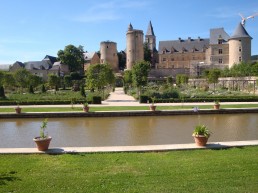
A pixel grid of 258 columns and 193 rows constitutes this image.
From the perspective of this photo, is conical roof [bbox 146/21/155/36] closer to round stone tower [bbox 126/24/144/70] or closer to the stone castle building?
the stone castle building

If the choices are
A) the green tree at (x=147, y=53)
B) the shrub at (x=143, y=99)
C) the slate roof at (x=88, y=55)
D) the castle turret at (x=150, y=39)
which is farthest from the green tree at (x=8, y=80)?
the castle turret at (x=150, y=39)

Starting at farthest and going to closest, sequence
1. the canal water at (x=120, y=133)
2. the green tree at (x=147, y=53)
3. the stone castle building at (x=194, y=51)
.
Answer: the green tree at (x=147, y=53)
the stone castle building at (x=194, y=51)
the canal water at (x=120, y=133)

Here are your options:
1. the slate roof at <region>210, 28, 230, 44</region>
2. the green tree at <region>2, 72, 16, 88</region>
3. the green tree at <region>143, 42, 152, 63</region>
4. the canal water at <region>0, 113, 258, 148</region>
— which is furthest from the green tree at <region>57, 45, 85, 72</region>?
the canal water at <region>0, 113, 258, 148</region>

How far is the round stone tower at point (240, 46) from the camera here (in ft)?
182

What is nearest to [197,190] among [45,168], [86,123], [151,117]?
[45,168]

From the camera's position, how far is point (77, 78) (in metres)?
62.2

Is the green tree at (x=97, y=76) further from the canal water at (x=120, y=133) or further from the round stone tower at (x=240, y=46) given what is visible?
the round stone tower at (x=240, y=46)

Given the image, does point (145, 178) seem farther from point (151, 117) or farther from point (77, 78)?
point (77, 78)

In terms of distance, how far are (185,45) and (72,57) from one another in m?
28.2

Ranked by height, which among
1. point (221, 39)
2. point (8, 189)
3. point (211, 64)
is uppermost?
point (221, 39)

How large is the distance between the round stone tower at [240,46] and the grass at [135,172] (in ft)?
174

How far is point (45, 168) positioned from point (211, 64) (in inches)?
2369

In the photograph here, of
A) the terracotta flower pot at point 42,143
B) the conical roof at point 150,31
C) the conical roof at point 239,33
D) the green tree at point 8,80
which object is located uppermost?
the conical roof at point 150,31

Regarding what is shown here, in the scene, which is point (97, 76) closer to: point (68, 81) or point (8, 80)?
point (8, 80)
